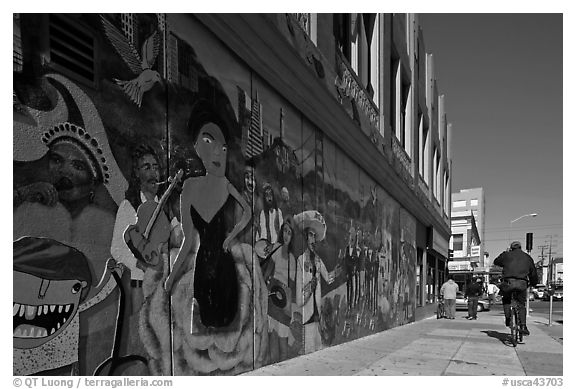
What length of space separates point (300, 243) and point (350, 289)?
310 centimetres

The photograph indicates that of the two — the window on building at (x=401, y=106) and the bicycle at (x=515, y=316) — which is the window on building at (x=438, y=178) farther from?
the bicycle at (x=515, y=316)

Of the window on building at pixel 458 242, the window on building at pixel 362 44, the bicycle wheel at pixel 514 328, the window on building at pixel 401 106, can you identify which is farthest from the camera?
the window on building at pixel 458 242

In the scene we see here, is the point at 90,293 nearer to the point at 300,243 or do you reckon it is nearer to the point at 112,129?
the point at 112,129

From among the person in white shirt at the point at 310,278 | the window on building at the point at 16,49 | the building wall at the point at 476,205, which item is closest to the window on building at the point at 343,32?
the person in white shirt at the point at 310,278

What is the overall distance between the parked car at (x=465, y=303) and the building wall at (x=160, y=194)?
2347cm

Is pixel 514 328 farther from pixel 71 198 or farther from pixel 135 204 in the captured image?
pixel 71 198

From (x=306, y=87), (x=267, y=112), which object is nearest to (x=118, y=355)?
(x=267, y=112)

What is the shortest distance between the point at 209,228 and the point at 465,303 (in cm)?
2845

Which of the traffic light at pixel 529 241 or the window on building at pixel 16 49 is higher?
the window on building at pixel 16 49

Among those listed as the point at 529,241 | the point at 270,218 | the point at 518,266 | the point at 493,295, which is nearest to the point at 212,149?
the point at 270,218

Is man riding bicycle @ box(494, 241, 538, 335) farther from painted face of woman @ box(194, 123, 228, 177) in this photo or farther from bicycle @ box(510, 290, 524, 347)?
painted face of woman @ box(194, 123, 228, 177)

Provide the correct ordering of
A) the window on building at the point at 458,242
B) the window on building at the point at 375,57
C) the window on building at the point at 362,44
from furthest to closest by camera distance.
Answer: the window on building at the point at 458,242, the window on building at the point at 375,57, the window on building at the point at 362,44

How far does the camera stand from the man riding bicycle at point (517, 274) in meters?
8.44

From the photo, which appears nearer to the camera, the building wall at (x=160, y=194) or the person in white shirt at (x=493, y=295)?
the building wall at (x=160, y=194)
